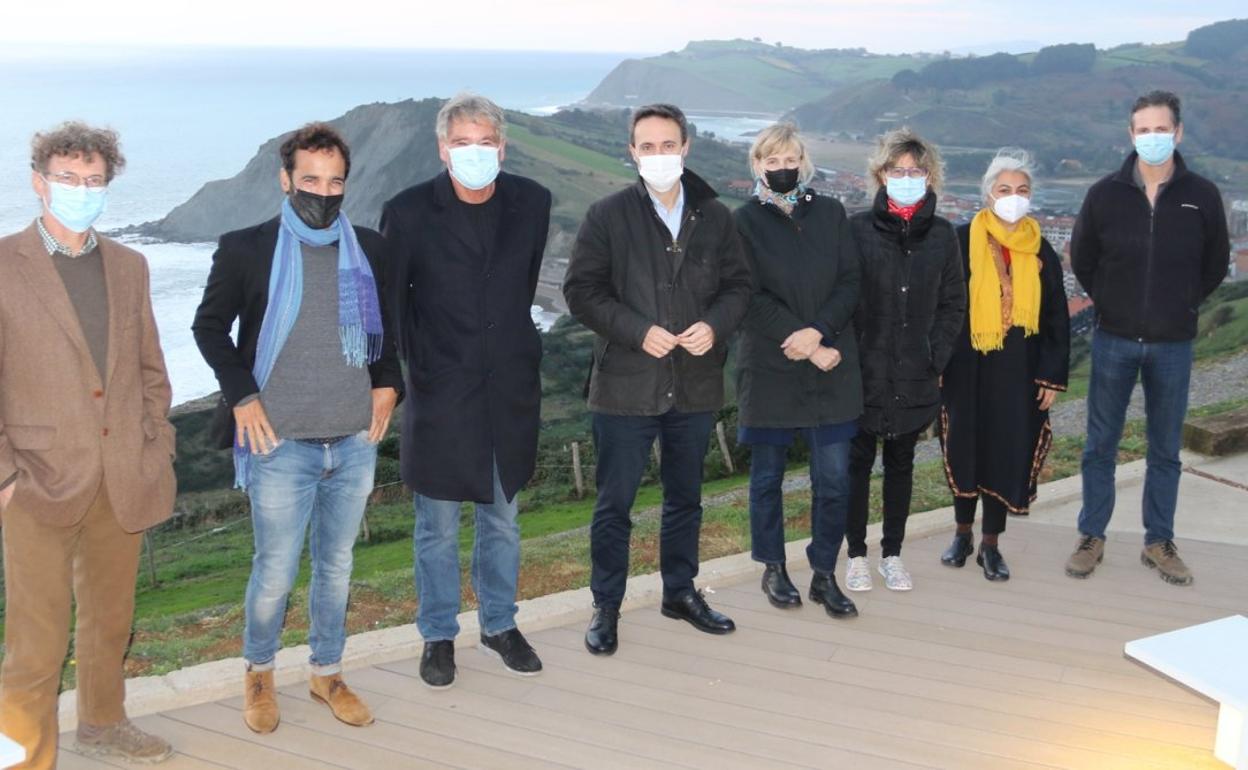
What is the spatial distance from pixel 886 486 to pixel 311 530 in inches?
99.0

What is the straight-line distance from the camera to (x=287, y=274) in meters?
3.41

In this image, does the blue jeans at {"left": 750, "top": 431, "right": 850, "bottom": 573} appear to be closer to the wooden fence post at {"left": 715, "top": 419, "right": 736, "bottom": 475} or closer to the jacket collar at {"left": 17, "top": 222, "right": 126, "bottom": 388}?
the jacket collar at {"left": 17, "top": 222, "right": 126, "bottom": 388}

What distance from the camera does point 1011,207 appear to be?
4.83 metres

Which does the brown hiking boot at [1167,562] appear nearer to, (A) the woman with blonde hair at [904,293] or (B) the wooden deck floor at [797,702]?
(B) the wooden deck floor at [797,702]

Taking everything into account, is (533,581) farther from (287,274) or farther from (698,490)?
(287,274)

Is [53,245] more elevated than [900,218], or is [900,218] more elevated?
[53,245]

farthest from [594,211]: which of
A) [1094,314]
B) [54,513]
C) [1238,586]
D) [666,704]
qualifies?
[1238,586]

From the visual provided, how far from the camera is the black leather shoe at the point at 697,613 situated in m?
4.47

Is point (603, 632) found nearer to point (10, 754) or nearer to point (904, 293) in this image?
point (904, 293)

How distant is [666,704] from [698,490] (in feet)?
3.01

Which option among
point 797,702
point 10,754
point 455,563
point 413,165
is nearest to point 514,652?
point 455,563

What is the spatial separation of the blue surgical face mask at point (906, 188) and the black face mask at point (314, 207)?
7.30 ft

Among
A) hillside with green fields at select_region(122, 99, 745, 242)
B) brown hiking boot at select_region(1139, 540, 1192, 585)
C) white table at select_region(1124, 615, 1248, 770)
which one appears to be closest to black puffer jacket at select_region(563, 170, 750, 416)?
white table at select_region(1124, 615, 1248, 770)

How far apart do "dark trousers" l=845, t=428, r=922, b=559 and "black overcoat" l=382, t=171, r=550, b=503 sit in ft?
5.08
